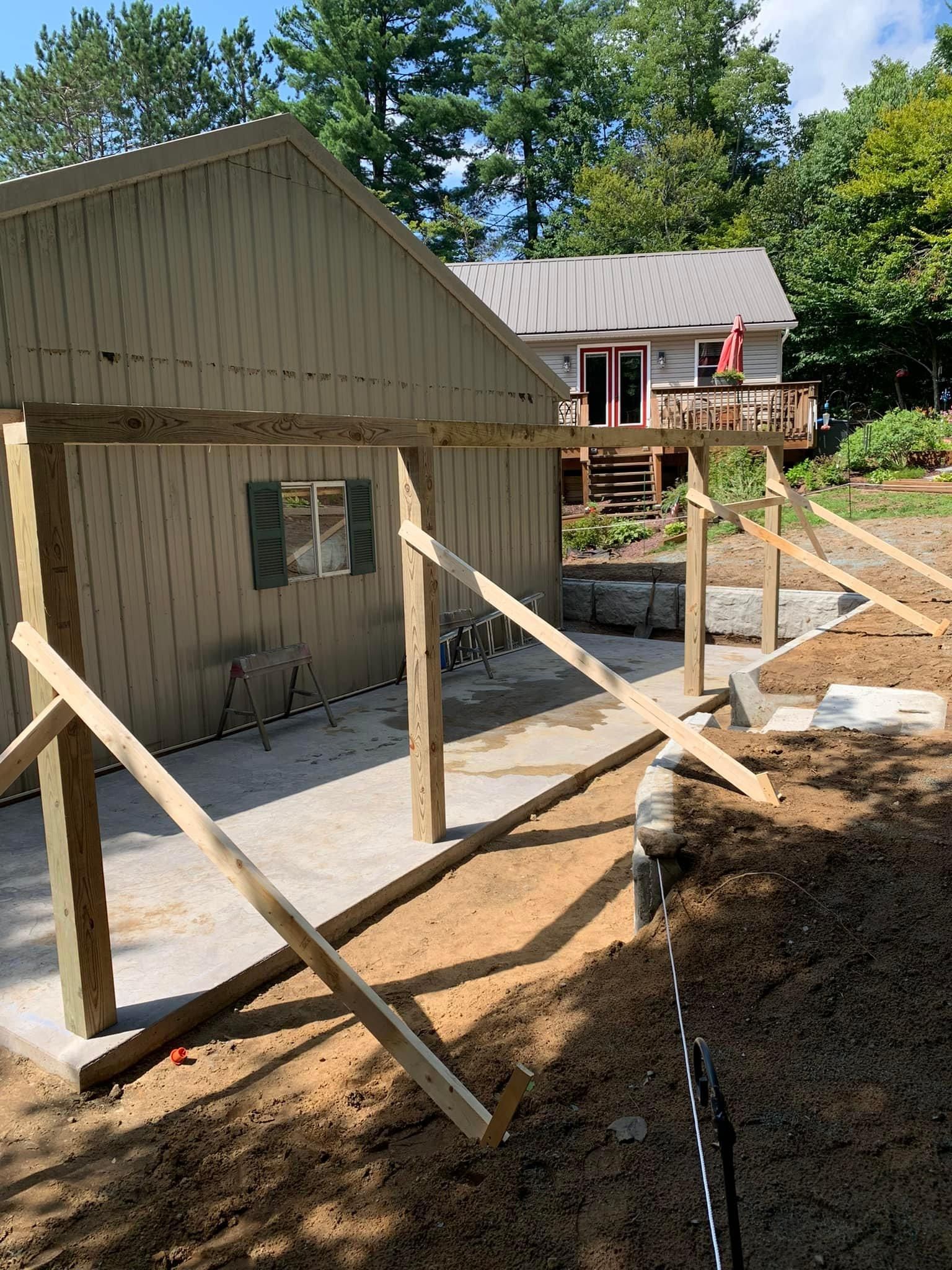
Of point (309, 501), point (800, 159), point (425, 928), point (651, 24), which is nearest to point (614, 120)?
point (651, 24)

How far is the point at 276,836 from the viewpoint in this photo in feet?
19.1

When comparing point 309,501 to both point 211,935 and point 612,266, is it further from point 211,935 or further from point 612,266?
point 612,266

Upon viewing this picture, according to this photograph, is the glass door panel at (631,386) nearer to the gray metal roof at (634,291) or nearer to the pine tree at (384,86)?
the gray metal roof at (634,291)

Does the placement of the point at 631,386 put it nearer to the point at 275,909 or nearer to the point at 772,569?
the point at 772,569

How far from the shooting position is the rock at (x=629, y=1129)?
8.98ft

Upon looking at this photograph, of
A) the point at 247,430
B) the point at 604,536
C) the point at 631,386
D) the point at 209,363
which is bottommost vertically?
the point at 604,536

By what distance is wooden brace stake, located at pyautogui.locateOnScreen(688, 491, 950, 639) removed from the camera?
846cm

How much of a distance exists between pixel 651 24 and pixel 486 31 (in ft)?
24.8

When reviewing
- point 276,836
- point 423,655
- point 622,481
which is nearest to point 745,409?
point 622,481

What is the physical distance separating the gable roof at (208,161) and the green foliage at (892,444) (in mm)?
11968

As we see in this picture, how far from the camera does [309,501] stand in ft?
29.0

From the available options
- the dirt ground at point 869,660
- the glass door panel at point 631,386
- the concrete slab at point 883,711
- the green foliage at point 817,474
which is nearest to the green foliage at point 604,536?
the green foliage at point 817,474

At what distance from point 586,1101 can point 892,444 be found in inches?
765

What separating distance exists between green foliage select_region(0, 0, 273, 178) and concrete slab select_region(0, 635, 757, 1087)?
36.4 meters
